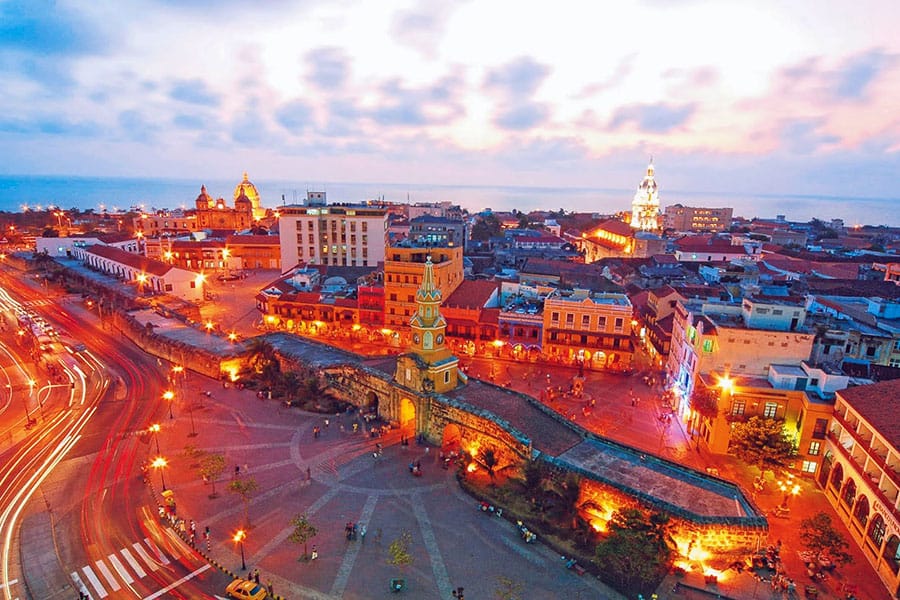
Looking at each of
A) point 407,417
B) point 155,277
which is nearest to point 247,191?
point 155,277

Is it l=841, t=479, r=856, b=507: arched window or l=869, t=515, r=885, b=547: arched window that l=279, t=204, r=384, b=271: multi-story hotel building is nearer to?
l=841, t=479, r=856, b=507: arched window

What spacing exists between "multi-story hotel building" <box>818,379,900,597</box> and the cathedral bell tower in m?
27.7

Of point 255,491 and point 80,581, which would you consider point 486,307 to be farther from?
point 80,581

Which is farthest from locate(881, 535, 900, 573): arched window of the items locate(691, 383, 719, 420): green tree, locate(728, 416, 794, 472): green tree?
locate(691, 383, 719, 420): green tree

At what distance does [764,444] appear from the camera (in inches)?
1389

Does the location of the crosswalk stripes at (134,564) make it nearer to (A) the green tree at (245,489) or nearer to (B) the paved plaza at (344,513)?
(B) the paved plaza at (344,513)

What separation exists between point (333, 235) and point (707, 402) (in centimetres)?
7975

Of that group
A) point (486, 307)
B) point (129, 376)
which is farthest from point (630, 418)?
point (129, 376)

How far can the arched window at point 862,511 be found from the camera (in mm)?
30906

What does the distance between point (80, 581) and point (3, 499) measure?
42.4 feet

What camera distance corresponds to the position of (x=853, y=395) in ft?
116

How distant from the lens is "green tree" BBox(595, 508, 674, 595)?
25109 mm

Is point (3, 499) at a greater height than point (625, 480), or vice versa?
point (625, 480)

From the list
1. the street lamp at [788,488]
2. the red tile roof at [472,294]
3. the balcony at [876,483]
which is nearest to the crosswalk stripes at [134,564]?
Answer: the street lamp at [788,488]
